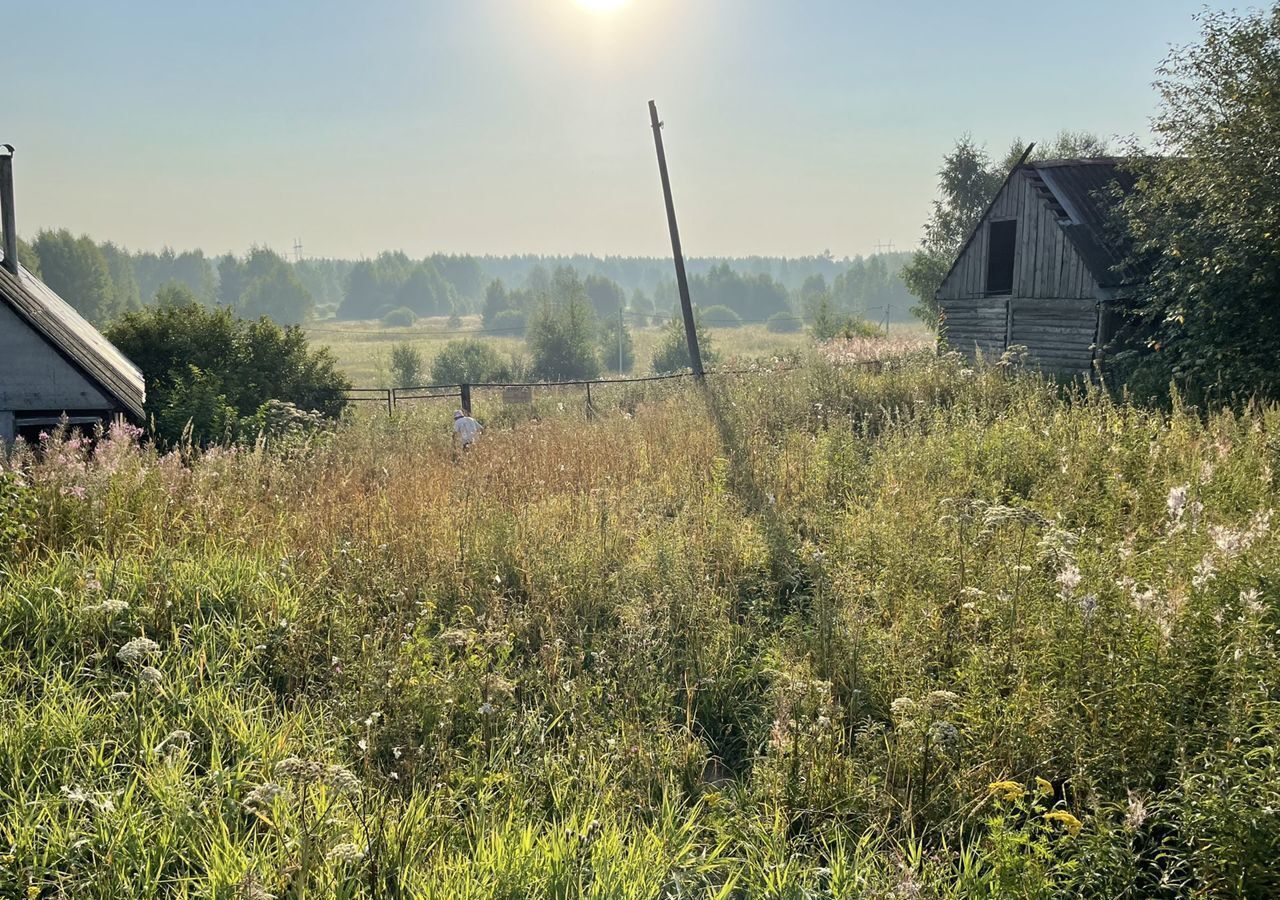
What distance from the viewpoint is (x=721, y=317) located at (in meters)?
178

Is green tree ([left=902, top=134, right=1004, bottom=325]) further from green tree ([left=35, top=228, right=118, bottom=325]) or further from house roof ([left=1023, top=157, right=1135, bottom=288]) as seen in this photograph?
green tree ([left=35, top=228, right=118, bottom=325])

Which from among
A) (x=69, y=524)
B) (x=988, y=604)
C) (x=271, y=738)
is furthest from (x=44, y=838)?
(x=988, y=604)

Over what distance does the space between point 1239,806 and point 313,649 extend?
14.0ft

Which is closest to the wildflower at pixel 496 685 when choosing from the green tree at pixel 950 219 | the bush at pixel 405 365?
the green tree at pixel 950 219

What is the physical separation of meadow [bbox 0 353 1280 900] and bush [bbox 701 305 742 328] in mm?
166568

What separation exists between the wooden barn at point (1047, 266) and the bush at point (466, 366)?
45.2 m

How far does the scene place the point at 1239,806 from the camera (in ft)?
8.18

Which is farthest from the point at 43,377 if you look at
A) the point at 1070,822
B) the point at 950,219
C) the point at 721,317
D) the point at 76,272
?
the point at 721,317

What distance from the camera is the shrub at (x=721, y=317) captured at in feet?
566

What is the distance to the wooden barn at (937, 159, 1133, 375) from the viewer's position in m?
18.1

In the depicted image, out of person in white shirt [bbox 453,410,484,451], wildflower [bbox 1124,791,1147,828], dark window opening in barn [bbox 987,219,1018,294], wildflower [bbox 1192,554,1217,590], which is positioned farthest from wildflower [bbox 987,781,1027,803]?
dark window opening in barn [bbox 987,219,1018,294]

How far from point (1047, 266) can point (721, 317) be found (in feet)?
528

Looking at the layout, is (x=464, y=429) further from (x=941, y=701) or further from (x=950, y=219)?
(x=950, y=219)

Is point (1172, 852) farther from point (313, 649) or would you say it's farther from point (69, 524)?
point (69, 524)
